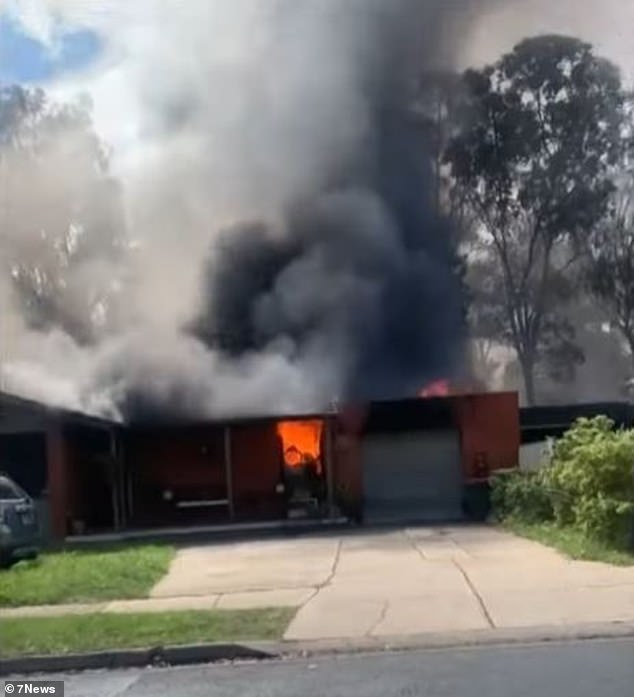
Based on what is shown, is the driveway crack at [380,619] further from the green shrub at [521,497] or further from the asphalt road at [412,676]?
the green shrub at [521,497]

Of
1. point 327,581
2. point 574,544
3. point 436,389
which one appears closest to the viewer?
point 327,581

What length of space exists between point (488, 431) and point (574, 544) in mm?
10728

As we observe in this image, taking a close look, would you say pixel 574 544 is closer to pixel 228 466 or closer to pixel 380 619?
pixel 380 619

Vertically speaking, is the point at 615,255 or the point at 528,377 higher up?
the point at 615,255

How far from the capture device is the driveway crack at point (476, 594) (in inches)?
361

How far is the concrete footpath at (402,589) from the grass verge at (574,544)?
213 mm

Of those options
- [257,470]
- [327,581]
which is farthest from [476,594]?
[257,470]

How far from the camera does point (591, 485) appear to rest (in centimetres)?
1425

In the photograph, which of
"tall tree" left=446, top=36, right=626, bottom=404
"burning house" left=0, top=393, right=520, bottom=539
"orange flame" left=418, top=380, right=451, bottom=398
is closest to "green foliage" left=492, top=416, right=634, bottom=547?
"burning house" left=0, top=393, right=520, bottom=539

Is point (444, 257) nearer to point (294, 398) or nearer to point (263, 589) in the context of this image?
point (294, 398)

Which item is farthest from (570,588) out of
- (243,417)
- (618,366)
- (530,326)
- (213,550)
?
(618,366)

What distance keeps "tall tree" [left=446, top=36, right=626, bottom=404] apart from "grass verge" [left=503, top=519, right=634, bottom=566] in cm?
1390

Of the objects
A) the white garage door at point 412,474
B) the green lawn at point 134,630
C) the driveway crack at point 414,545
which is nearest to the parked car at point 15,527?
the driveway crack at point 414,545

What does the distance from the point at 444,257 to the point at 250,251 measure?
4.61 m
